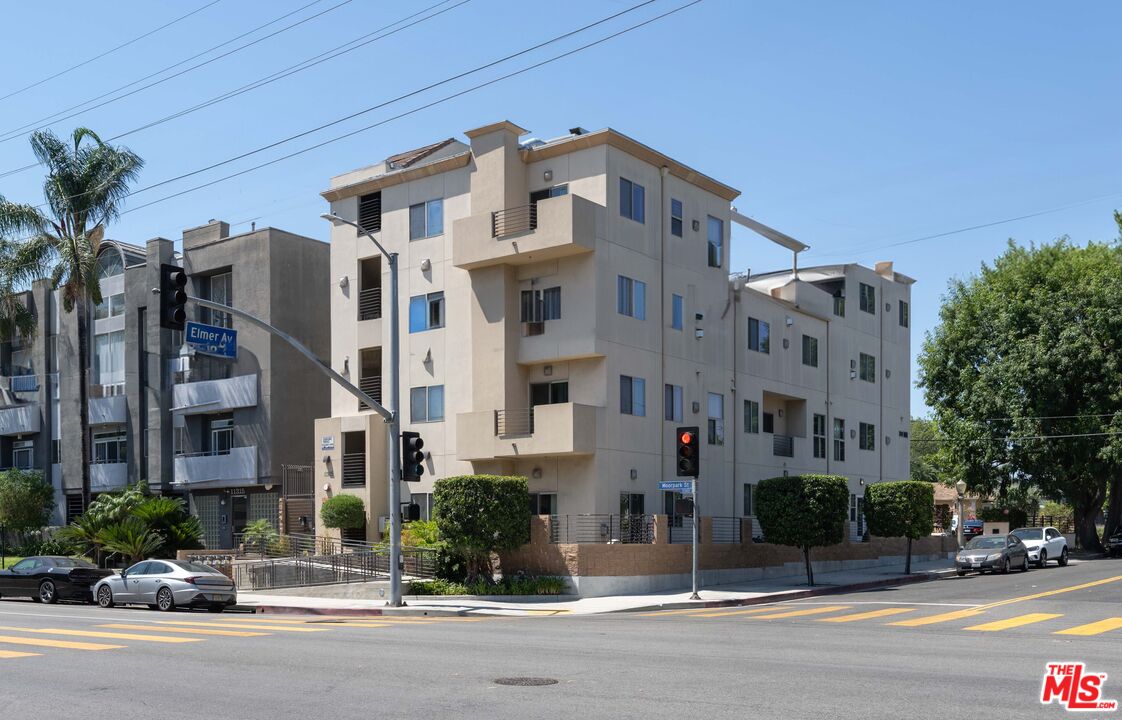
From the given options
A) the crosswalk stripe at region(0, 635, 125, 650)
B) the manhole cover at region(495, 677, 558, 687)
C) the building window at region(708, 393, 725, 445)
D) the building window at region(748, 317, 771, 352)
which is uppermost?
the building window at region(748, 317, 771, 352)

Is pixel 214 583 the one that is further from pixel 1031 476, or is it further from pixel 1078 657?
pixel 1031 476

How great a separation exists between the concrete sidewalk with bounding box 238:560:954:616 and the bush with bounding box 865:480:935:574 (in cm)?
347

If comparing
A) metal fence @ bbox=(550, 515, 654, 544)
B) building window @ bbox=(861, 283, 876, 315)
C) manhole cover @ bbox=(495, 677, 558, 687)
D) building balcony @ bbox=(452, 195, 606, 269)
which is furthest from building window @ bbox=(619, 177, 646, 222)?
manhole cover @ bbox=(495, 677, 558, 687)

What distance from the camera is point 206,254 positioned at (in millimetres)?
46719

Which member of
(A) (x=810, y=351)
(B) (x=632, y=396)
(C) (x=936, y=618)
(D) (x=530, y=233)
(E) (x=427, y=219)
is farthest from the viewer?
(A) (x=810, y=351)

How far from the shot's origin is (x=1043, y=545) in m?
43.0

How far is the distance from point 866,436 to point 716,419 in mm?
13177

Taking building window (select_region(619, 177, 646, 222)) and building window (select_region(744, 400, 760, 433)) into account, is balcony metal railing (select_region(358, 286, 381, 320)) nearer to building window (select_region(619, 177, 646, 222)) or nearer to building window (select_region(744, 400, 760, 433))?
building window (select_region(619, 177, 646, 222))

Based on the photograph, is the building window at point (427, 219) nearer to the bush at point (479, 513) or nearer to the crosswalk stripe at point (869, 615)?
the bush at point (479, 513)

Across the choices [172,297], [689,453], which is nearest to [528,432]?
[689,453]

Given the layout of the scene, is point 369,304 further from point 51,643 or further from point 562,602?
point 51,643

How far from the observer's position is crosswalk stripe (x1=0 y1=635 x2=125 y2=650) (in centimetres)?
1750

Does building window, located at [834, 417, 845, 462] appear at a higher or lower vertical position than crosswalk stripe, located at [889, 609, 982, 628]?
higher

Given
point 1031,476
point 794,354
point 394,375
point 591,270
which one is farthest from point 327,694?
point 1031,476
